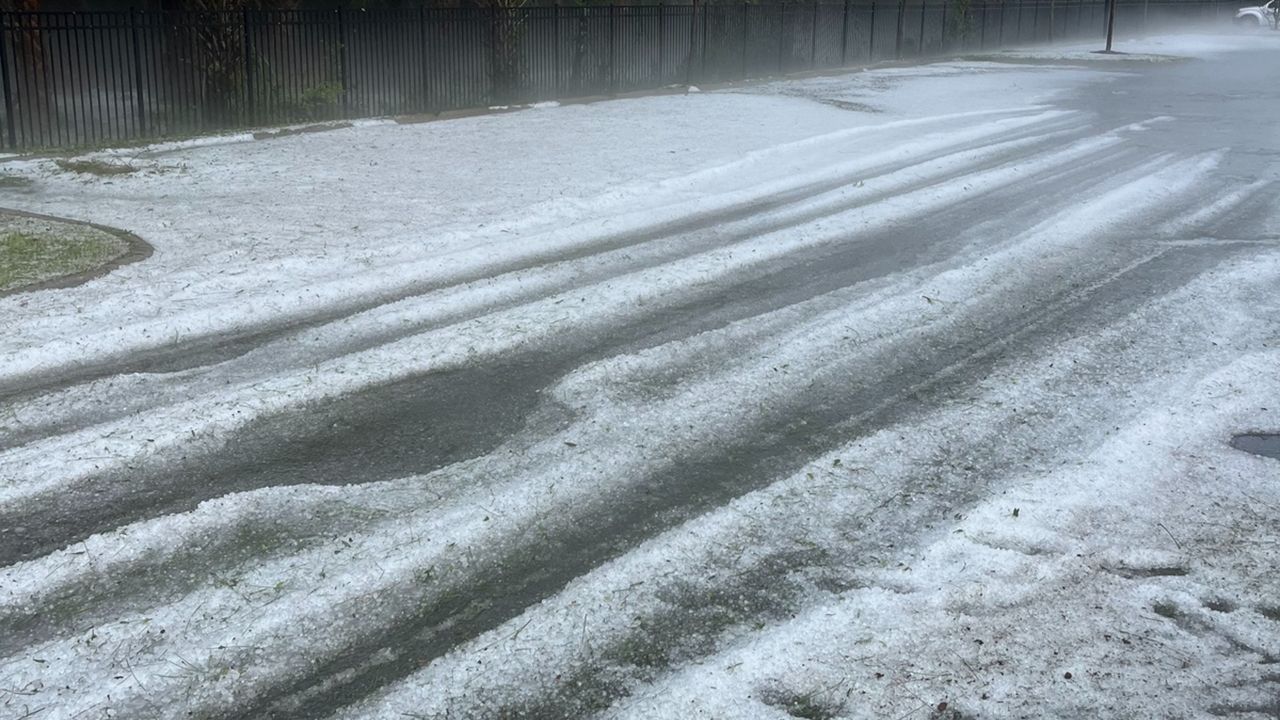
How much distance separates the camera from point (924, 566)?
4723mm

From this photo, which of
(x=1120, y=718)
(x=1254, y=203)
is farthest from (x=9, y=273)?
(x=1254, y=203)

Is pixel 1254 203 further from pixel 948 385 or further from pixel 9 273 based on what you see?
pixel 9 273

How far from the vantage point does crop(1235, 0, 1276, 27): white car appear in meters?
61.4

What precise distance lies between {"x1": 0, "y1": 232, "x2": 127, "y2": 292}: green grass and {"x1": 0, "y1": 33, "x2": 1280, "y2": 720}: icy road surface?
457 millimetres

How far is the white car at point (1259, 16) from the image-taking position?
61.4m

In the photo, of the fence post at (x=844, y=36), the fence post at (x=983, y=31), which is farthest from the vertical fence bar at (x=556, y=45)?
the fence post at (x=983, y=31)

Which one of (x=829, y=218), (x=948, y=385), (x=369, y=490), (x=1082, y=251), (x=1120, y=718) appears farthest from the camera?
(x=829, y=218)

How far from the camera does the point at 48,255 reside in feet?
31.0

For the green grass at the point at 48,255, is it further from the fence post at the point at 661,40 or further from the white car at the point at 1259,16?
the white car at the point at 1259,16

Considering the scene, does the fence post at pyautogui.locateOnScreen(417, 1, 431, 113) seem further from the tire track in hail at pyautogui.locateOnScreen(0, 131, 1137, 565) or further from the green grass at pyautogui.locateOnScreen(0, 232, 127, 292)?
the tire track in hail at pyautogui.locateOnScreen(0, 131, 1137, 565)

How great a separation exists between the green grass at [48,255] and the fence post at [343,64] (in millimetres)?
9651

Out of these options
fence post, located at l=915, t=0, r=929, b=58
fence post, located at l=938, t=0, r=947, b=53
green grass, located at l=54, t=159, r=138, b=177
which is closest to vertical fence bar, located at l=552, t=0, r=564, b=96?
green grass, located at l=54, t=159, r=138, b=177

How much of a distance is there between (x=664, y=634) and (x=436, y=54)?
59.6ft

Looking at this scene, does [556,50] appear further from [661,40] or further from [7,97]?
[7,97]
